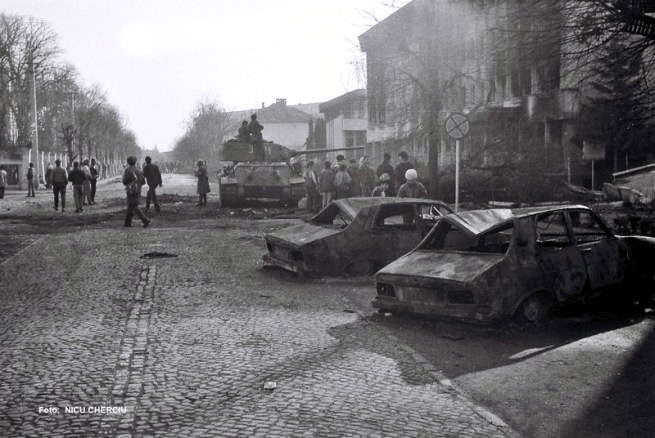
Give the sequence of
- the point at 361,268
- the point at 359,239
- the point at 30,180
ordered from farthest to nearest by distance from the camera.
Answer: the point at 30,180 < the point at 361,268 < the point at 359,239

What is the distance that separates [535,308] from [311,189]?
60.1 ft

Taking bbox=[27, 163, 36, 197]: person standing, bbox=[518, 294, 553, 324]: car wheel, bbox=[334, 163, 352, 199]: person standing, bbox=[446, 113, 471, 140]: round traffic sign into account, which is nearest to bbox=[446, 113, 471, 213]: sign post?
bbox=[446, 113, 471, 140]: round traffic sign

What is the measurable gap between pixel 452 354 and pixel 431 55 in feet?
74.6

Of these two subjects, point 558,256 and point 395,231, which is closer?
point 558,256

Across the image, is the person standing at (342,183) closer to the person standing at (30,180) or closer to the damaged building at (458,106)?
the damaged building at (458,106)

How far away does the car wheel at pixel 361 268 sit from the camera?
11586 mm

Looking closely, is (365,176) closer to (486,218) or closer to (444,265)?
(486,218)

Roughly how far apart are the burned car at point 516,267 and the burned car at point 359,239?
1.61m

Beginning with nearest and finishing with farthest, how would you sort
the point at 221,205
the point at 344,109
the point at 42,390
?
the point at 42,390 → the point at 221,205 → the point at 344,109

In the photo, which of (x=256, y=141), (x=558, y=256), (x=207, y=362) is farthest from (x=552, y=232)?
(x=256, y=141)

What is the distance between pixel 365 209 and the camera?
11633 mm

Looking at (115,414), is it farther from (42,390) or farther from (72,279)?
(72,279)

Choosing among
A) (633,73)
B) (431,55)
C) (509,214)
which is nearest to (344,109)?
(431,55)

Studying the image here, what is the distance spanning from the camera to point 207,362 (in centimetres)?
679
